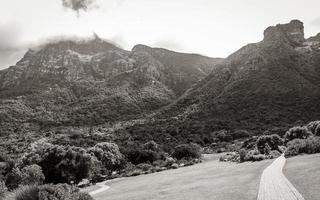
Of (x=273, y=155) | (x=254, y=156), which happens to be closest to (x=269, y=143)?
(x=273, y=155)

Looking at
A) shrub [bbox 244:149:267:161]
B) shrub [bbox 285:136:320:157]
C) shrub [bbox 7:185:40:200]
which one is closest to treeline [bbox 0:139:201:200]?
shrub [bbox 244:149:267:161]

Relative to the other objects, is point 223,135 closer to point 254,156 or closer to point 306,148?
point 254,156

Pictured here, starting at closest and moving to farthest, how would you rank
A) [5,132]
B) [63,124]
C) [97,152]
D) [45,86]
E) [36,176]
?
[36,176] < [97,152] < [5,132] < [63,124] < [45,86]

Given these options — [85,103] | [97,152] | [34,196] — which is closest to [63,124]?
[85,103]

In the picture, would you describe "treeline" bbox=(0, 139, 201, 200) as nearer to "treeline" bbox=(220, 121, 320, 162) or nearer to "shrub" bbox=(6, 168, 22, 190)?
"shrub" bbox=(6, 168, 22, 190)

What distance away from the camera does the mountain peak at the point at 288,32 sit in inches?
6181

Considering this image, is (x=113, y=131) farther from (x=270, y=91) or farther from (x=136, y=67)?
(x=136, y=67)

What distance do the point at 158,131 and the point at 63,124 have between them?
137 feet

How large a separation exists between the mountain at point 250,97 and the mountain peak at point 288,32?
2.02 meters

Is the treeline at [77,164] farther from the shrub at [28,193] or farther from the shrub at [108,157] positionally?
the shrub at [28,193]

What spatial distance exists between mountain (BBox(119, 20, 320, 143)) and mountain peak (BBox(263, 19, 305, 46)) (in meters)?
2.02

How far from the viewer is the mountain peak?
15700 centimetres

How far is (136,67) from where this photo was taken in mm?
193000

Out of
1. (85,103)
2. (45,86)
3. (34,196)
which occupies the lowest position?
(34,196)
